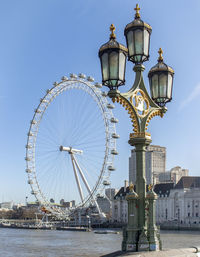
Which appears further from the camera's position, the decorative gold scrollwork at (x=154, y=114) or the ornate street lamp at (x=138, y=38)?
the decorative gold scrollwork at (x=154, y=114)

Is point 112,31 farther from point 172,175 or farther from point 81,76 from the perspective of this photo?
point 172,175

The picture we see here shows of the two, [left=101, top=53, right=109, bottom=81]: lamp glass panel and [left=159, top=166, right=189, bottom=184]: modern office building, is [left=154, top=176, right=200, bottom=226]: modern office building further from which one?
[left=101, top=53, right=109, bottom=81]: lamp glass panel

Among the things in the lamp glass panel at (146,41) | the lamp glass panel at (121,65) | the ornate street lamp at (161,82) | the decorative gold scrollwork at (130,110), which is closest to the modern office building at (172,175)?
the ornate street lamp at (161,82)

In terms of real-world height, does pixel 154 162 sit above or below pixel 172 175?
above

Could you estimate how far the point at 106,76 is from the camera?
→ 7.86 meters

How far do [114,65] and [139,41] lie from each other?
759 mm

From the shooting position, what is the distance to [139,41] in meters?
8.18

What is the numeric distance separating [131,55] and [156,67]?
0.69m

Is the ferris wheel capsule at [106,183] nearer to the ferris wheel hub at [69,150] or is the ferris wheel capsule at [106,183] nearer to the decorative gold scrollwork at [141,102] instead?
the ferris wheel hub at [69,150]

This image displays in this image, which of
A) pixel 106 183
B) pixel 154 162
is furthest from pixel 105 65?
pixel 154 162

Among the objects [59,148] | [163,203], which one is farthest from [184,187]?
[59,148]

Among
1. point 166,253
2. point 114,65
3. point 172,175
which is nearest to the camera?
point 166,253

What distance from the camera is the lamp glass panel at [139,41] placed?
8146 millimetres

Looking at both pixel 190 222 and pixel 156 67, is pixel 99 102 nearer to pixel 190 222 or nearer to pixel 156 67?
pixel 156 67
